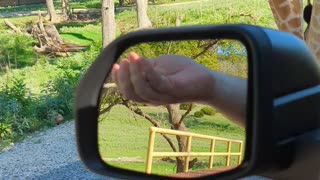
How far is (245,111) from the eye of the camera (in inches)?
22.2

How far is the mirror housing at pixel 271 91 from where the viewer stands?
20.6 inches

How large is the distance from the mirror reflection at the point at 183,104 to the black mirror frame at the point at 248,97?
11 mm

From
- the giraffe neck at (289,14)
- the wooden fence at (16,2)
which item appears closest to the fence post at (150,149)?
the giraffe neck at (289,14)

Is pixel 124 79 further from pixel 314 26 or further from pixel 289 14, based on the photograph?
pixel 289 14

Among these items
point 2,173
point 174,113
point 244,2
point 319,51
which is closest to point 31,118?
point 2,173

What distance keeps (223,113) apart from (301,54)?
87 millimetres

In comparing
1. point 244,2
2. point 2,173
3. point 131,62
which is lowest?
point 2,173

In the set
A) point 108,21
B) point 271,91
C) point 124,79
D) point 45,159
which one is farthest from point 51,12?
point 271,91

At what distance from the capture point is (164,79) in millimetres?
592

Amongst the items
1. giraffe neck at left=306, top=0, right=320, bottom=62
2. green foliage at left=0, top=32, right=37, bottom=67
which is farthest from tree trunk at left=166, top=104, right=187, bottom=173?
green foliage at left=0, top=32, right=37, bottom=67

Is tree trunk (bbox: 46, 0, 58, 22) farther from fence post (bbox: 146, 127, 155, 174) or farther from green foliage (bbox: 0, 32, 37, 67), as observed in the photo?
fence post (bbox: 146, 127, 155, 174)

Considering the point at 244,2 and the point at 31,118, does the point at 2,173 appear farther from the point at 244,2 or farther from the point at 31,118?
the point at 244,2

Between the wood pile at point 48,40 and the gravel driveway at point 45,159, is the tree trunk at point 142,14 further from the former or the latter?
the gravel driveway at point 45,159

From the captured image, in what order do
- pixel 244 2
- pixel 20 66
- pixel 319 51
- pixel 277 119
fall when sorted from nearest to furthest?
pixel 277 119, pixel 319 51, pixel 20 66, pixel 244 2
